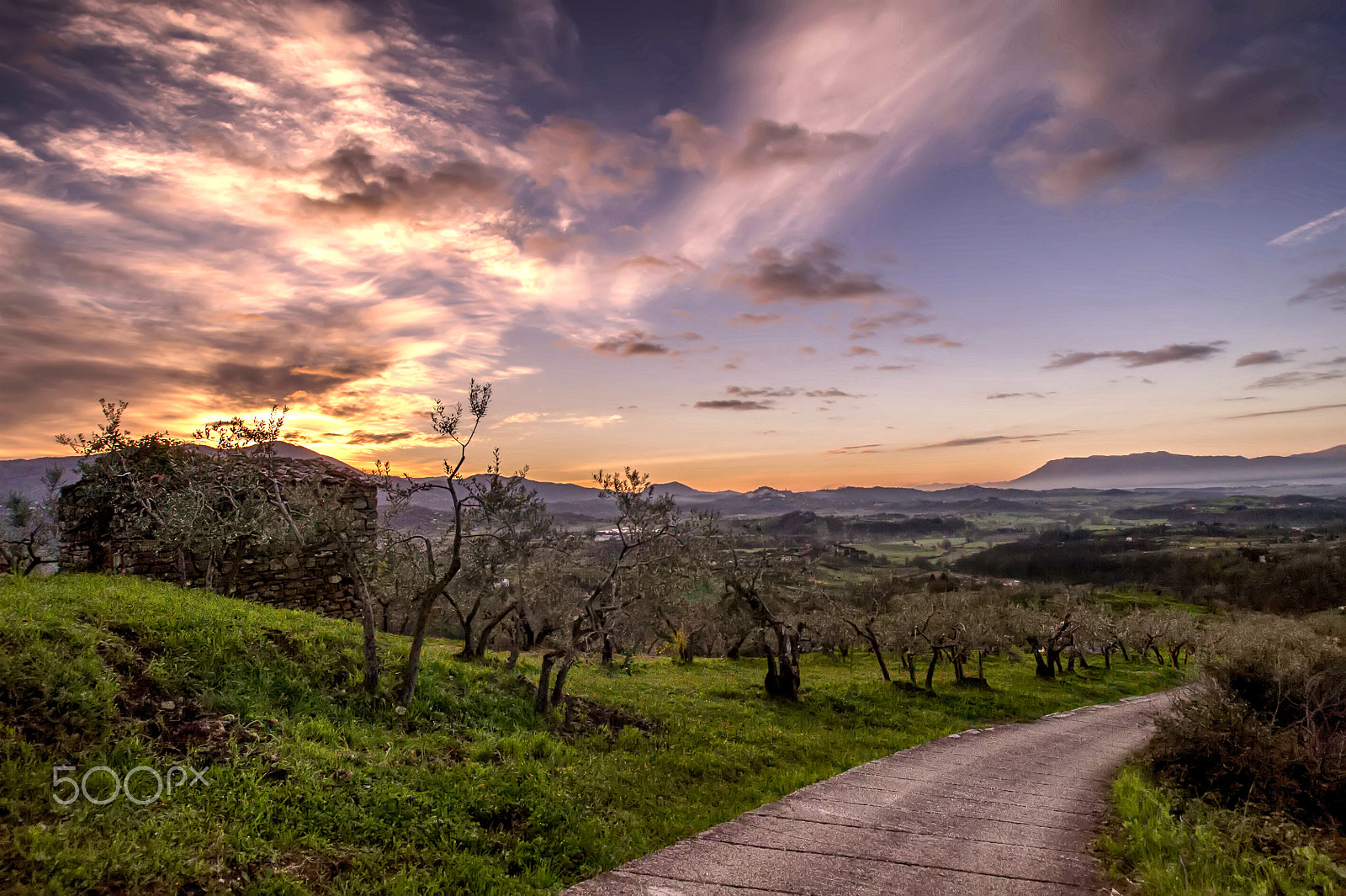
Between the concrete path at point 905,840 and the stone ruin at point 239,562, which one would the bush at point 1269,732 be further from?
the stone ruin at point 239,562

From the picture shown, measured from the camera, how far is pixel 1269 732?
1284 centimetres

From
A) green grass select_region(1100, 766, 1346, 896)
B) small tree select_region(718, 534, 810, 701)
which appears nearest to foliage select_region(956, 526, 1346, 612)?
small tree select_region(718, 534, 810, 701)

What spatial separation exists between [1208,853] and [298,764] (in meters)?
15.2

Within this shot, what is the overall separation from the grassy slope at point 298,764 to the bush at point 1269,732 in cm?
845

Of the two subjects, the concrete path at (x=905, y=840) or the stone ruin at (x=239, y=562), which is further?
the stone ruin at (x=239, y=562)

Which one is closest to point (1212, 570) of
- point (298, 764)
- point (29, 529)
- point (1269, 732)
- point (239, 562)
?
point (1269, 732)

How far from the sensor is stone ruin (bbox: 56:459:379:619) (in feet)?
79.2

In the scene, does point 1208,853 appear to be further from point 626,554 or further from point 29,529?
point 29,529

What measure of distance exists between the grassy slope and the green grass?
6.79m

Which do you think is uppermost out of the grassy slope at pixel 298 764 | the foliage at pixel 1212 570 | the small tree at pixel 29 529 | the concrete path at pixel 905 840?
the small tree at pixel 29 529

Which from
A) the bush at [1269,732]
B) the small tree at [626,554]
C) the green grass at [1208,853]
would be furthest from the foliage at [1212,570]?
the small tree at [626,554]

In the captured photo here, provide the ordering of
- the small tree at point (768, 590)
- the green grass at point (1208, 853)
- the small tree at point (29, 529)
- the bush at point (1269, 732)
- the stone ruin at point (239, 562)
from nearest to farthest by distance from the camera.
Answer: the green grass at point (1208, 853)
the bush at point (1269, 732)
the stone ruin at point (239, 562)
the small tree at point (29, 529)
the small tree at point (768, 590)

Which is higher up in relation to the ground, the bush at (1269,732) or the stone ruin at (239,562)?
the stone ruin at (239,562)

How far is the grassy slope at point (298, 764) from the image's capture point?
7.57 m
